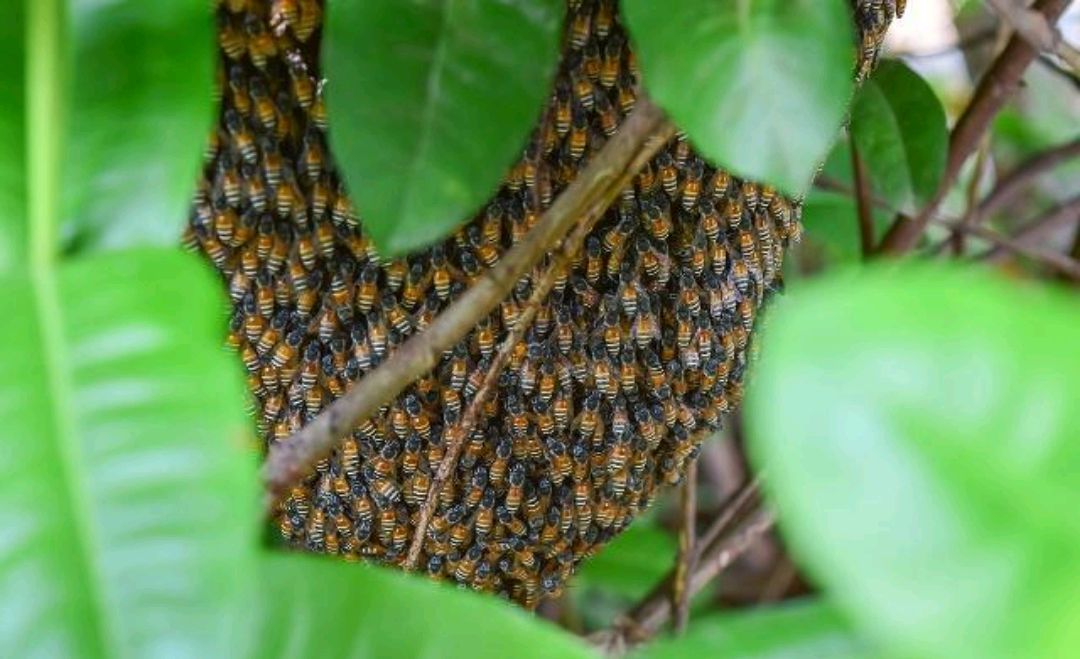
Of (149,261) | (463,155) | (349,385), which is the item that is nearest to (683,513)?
(349,385)

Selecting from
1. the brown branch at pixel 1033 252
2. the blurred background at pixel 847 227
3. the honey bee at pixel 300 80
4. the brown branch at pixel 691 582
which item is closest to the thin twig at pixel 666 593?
the brown branch at pixel 691 582

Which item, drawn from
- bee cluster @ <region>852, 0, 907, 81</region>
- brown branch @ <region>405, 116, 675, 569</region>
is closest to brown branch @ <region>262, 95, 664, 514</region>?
brown branch @ <region>405, 116, 675, 569</region>

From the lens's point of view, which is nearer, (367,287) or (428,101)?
(428,101)

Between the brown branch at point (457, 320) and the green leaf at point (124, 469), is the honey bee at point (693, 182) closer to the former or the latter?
the brown branch at point (457, 320)

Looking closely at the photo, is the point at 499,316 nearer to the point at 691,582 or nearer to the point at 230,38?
the point at 230,38

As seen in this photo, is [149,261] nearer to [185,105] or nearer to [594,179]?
[185,105]

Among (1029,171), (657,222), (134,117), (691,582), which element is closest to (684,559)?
(691,582)
